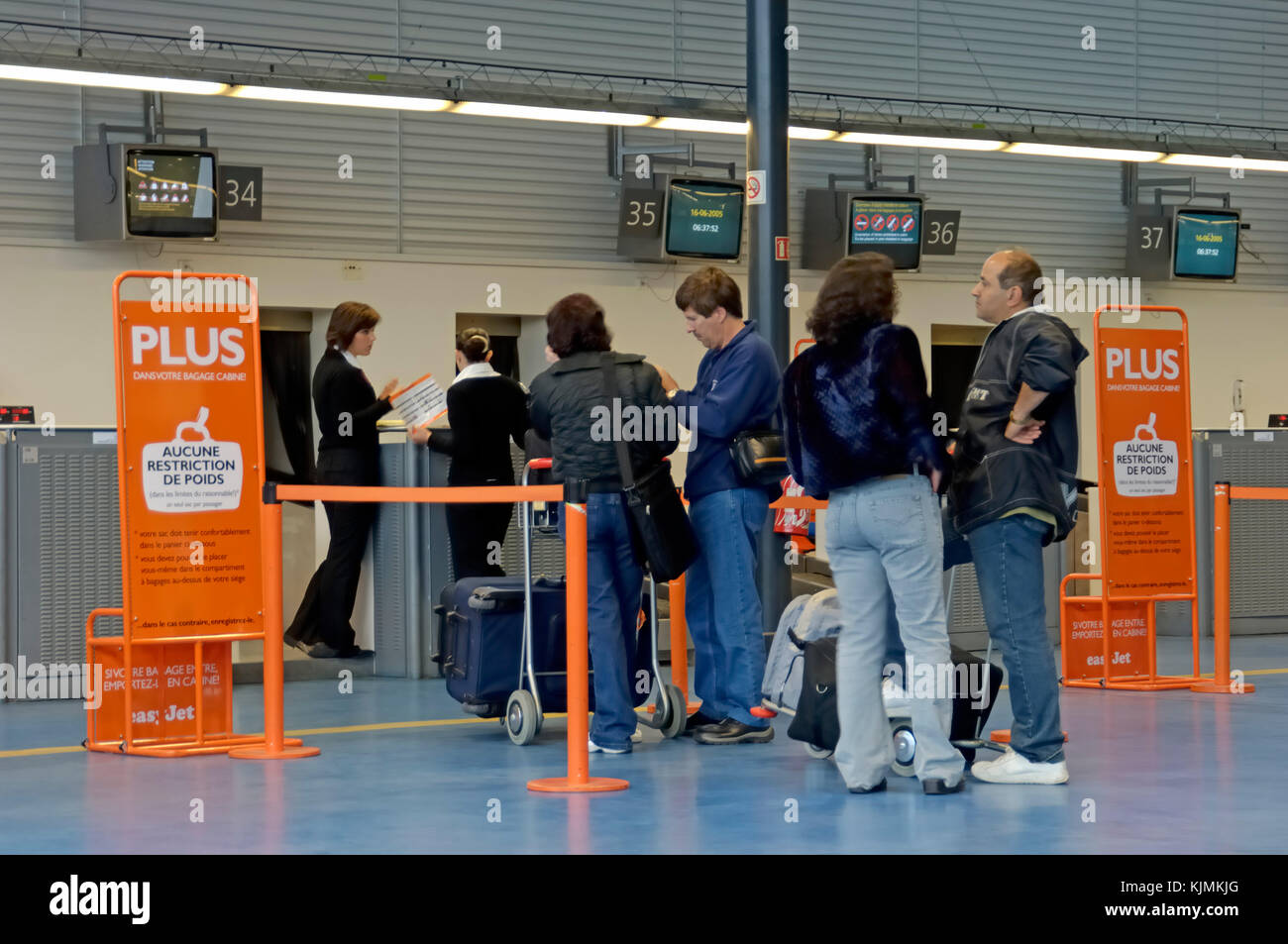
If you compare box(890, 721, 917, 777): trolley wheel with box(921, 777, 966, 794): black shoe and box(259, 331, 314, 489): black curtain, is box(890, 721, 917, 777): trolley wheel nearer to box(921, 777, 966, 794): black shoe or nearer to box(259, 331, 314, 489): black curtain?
box(921, 777, 966, 794): black shoe

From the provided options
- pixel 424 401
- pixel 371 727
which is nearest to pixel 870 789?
pixel 371 727

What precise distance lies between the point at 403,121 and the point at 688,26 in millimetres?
2709

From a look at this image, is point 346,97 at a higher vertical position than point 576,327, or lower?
higher

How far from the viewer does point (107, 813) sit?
486 centimetres

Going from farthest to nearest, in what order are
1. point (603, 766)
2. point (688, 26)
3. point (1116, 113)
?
point (1116, 113) → point (688, 26) → point (603, 766)

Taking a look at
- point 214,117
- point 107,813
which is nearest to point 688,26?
point 214,117

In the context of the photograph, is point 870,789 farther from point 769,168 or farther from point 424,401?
point 769,168

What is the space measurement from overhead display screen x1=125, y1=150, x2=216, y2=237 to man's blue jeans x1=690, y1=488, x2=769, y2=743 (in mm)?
6265

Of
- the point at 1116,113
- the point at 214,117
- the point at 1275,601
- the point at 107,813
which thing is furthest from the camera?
the point at 1116,113

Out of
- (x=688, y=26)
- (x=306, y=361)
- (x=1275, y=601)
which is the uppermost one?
(x=688, y=26)

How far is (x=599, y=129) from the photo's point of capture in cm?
1357

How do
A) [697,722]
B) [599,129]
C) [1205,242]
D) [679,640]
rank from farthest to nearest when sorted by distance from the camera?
1. [1205,242]
2. [599,129]
3. [679,640]
4. [697,722]

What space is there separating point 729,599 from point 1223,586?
119 inches

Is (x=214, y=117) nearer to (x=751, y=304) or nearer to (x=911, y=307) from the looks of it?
(x=751, y=304)
